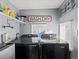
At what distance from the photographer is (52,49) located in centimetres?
266

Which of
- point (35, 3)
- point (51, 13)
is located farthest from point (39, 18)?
point (35, 3)

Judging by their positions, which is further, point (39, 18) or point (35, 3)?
point (39, 18)

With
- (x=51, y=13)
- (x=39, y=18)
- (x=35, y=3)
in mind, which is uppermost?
(x=35, y=3)

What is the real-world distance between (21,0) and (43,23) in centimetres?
216

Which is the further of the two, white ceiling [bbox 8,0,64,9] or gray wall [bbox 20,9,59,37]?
gray wall [bbox 20,9,59,37]

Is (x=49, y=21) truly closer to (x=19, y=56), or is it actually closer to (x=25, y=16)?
(x=25, y=16)

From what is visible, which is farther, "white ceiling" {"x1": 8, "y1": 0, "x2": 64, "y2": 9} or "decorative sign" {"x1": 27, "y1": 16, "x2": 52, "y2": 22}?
"decorative sign" {"x1": 27, "y1": 16, "x2": 52, "y2": 22}

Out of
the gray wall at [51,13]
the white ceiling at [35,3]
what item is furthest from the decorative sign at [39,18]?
the white ceiling at [35,3]

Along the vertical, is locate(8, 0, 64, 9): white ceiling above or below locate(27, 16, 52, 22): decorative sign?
above

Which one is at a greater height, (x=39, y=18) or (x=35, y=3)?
(x=35, y=3)

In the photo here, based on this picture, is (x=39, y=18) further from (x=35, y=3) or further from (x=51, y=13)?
(x=35, y=3)

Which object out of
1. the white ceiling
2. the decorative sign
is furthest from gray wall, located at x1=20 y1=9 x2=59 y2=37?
the white ceiling

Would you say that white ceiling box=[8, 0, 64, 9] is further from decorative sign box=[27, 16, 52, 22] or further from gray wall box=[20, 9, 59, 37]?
decorative sign box=[27, 16, 52, 22]

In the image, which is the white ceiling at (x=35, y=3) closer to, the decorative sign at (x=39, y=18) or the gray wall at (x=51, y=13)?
the gray wall at (x=51, y=13)
